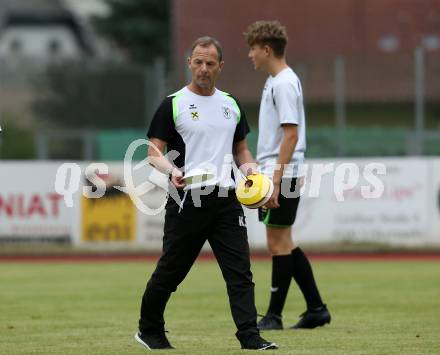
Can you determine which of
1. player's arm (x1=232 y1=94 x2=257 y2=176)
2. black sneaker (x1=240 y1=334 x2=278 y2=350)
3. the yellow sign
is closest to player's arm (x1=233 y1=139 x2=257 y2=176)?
player's arm (x1=232 y1=94 x2=257 y2=176)

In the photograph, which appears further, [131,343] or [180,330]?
[180,330]

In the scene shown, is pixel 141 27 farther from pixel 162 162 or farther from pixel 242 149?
pixel 162 162

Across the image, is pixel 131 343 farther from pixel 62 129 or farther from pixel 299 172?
pixel 62 129

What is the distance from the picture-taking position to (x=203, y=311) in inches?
428

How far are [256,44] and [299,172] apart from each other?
41.9 inches

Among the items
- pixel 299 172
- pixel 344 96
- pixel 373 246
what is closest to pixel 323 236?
pixel 373 246

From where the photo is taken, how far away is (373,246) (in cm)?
1998

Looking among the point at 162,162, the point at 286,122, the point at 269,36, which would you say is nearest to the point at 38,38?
the point at 269,36

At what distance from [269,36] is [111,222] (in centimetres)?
1134

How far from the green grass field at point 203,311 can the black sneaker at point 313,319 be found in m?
0.08

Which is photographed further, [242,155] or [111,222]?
[111,222]

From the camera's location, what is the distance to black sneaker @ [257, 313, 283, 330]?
936cm

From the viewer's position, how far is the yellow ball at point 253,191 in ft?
26.2

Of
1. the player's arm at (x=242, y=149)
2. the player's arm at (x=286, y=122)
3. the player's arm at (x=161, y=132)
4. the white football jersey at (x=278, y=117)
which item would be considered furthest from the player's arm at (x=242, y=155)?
the white football jersey at (x=278, y=117)
